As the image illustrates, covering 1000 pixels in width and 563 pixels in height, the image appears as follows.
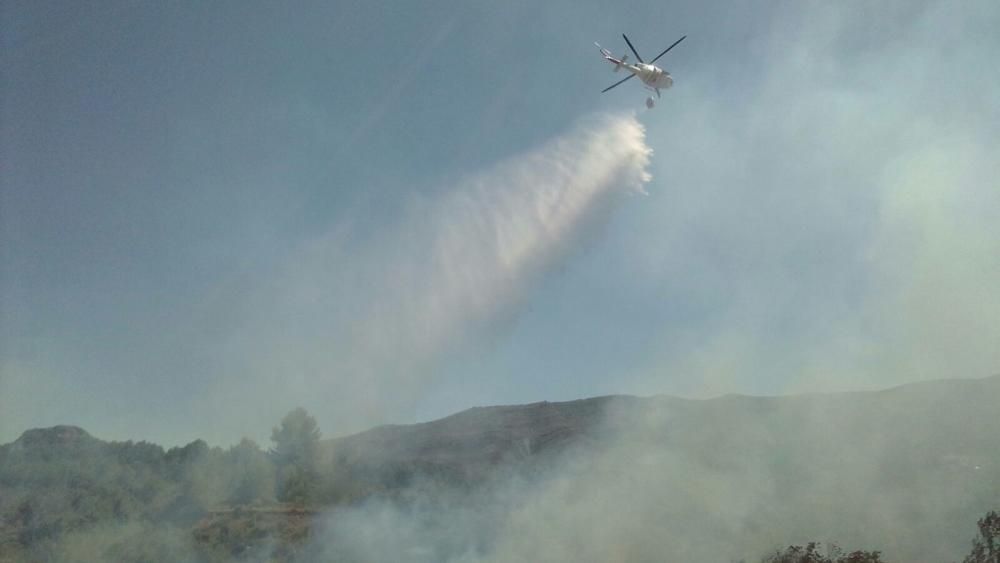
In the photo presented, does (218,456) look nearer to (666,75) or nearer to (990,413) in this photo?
(666,75)

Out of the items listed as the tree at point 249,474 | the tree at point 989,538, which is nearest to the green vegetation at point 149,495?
the tree at point 249,474

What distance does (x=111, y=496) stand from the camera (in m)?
61.4

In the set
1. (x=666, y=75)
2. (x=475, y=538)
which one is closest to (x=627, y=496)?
(x=475, y=538)

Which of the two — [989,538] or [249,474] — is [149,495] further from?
[989,538]

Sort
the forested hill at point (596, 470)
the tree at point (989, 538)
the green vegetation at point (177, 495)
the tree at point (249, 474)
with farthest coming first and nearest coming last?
the tree at point (249, 474)
the forested hill at point (596, 470)
the green vegetation at point (177, 495)
the tree at point (989, 538)

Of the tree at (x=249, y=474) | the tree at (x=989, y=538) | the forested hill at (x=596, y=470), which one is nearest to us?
the tree at (x=989, y=538)

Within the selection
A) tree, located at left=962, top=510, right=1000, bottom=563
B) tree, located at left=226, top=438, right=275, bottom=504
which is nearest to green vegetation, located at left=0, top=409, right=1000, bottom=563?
tree, located at left=226, top=438, right=275, bottom=504

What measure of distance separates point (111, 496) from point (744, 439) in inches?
2118

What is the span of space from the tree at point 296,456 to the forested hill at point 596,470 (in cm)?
15

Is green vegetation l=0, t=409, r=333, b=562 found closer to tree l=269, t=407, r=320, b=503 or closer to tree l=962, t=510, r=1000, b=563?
tree l=269, t=407, r=320, b=503

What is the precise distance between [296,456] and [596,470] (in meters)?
29.5

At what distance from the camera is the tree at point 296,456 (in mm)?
68812

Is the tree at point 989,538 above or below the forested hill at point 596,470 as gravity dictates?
below

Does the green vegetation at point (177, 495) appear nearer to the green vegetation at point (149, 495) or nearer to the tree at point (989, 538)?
the green vegetation at point (149, 495)
